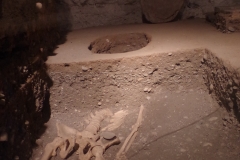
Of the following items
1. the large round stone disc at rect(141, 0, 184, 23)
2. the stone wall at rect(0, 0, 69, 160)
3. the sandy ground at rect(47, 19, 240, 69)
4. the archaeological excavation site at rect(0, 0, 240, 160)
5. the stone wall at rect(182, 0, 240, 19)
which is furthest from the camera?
the stone wall at rect(182, 0, 240, 19)

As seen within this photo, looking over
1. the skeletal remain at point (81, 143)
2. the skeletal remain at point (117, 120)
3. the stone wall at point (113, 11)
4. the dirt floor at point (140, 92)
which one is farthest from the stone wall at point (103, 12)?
the skeletal remain at point (81, 143)

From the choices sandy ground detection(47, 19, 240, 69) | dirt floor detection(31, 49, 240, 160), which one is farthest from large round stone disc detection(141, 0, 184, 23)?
dirt floor detection(31, 49, 240, 160)

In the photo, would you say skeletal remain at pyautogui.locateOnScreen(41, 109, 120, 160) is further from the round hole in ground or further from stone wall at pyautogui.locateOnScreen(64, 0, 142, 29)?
stone wall at pyautogui.locateOnScreen(64, 0, 142, 29)

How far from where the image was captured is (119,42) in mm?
4004

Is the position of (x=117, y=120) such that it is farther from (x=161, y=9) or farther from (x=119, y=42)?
(x=161, y=9)

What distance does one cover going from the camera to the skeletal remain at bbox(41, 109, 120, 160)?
246 centimetres

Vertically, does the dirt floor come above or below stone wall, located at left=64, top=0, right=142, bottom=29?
below

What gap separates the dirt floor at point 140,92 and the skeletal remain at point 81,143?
0.20 m

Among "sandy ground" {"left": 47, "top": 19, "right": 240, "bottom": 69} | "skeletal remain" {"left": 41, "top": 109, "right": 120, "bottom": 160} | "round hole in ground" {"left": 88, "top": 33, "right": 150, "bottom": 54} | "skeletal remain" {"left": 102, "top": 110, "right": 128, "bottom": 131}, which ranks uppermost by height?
"sandy ground" {"left": 47, "top": 19, "right": 240, "bottom": 69}

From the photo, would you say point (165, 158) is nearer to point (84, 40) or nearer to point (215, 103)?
point (215, 103)

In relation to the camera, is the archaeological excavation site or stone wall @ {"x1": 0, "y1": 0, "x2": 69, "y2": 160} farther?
the archaeological excavation site

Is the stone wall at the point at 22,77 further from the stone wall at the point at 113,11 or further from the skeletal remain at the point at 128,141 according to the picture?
the stone wall at the point at 113,11

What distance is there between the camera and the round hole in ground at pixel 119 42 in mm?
→ 3840

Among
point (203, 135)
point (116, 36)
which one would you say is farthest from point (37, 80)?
point (203, 135)
